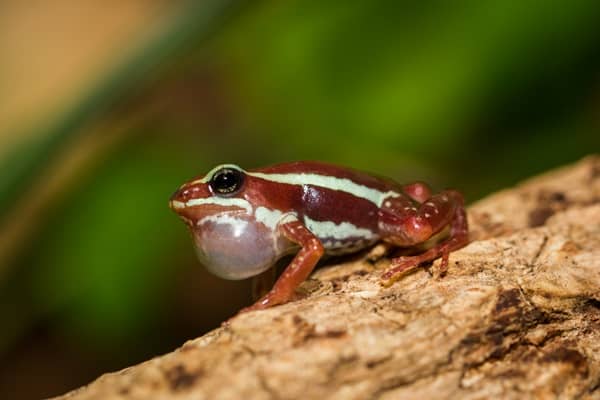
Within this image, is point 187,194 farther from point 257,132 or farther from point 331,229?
point 257,132

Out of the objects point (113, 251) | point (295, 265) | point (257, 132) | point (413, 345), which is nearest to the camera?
point (413, 345)

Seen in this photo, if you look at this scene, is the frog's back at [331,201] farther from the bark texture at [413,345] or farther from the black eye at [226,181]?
the bark texture at [413,345]

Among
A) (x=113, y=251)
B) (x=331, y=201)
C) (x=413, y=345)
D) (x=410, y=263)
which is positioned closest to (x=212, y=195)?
(x=331, y=201)

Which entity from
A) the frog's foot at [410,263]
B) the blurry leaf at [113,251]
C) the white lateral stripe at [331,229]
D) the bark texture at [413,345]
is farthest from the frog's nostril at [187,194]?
the blurry leaf at [113,251]

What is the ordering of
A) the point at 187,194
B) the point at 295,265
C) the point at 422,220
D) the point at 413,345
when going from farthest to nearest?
the point at 422,220
the point at 187,194
the point at 295,265
the point at 413,345

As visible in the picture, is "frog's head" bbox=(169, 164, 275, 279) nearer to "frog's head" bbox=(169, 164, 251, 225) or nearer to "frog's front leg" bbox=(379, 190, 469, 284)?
"frog's head" bbox=(169, 164, 251, 225)

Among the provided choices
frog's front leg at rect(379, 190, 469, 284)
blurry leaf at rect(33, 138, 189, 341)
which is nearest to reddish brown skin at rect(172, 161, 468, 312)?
frog's front leg at rect(379, 190, 469, 284)

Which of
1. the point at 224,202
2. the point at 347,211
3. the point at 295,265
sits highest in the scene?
the point at 224,202

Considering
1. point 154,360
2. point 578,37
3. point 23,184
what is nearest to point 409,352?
point 154,360
